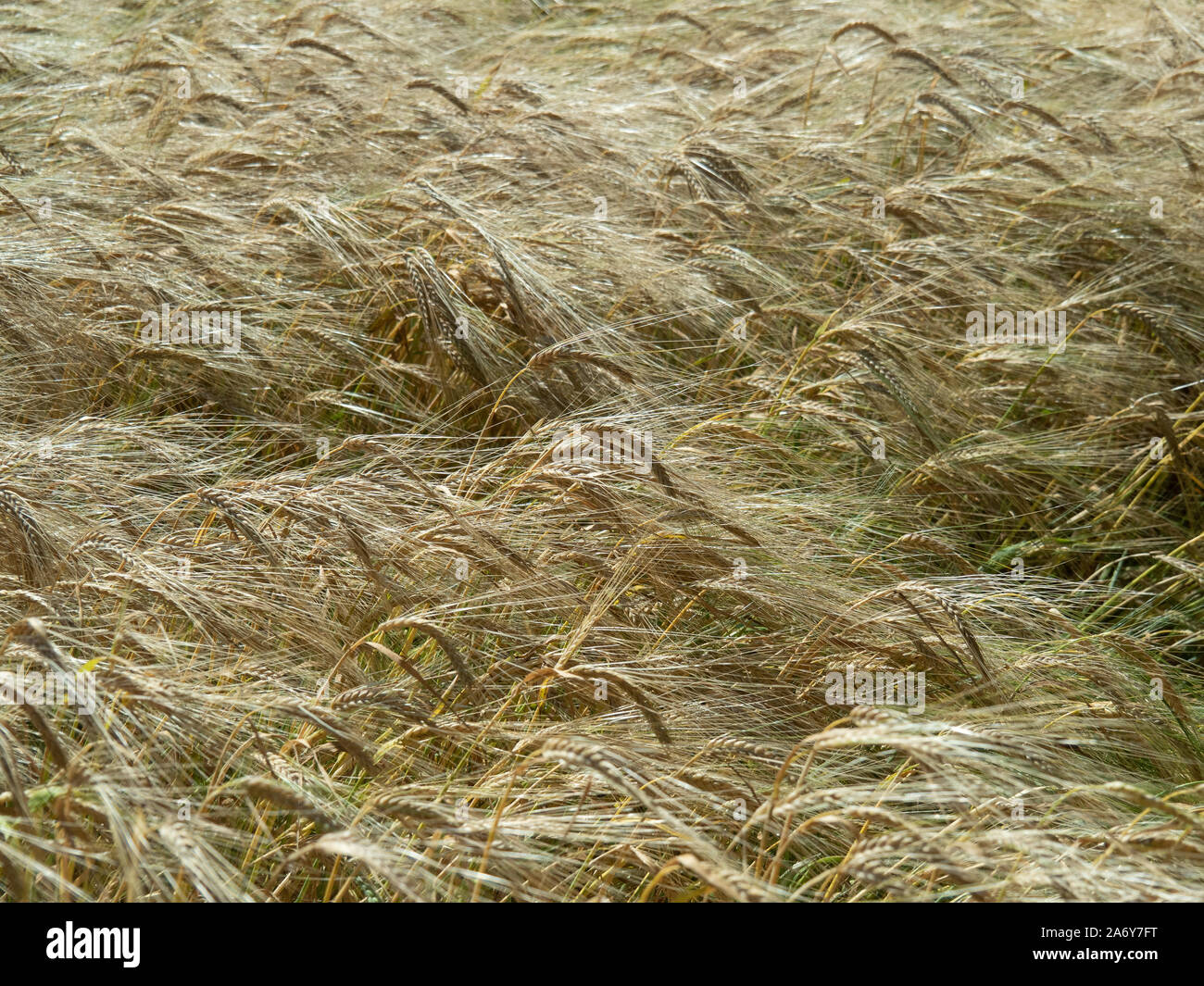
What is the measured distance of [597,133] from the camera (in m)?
3.47

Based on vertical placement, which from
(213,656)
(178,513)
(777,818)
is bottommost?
(777,818)

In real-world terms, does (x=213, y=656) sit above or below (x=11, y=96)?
below

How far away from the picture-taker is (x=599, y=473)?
196cm

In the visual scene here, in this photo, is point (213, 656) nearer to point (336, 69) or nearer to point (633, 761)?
point (633, 761)

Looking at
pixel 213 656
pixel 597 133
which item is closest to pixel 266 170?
pixel 597 133

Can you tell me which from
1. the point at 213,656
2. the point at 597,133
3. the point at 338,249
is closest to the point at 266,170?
the point at 338,249

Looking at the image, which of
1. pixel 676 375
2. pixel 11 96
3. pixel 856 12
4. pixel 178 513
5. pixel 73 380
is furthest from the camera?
pixel 856 12

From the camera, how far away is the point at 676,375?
265 cm

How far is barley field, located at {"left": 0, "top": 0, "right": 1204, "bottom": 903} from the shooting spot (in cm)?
144

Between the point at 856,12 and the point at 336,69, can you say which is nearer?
the point at 336,69

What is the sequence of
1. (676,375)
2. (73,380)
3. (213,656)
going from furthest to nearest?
(676,375) < (73,380) < (213,656)

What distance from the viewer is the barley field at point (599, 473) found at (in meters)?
1.44
